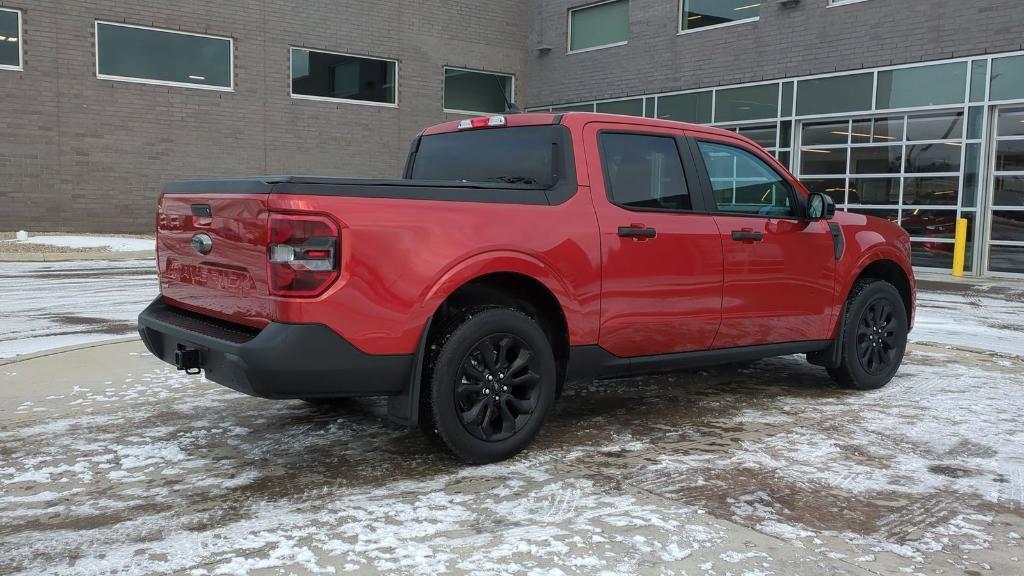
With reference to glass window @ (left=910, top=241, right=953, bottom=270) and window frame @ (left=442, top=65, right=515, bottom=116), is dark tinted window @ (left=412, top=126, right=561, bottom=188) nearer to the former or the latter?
glass window @ (left=910, top=241, right=953, bottom=270)

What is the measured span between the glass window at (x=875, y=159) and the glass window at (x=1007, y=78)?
2071 mm

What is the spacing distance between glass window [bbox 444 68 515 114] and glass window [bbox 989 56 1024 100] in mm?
13520

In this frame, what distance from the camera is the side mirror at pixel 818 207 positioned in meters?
5.73

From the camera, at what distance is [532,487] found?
4.06 meters

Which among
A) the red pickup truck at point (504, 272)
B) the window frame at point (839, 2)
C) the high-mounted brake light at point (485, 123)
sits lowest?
the red pickup truck at point (504, 272)

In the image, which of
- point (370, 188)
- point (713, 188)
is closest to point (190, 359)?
point (370, 188)

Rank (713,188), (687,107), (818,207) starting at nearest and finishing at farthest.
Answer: (713,188) → (818,207) → (687,107)

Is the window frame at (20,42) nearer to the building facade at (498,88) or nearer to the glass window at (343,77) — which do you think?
the building facade at (498,88)

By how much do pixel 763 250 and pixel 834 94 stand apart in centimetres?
1478

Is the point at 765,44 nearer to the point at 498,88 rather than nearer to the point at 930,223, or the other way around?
the point at 930,223

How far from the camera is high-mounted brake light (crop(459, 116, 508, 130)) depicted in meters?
5.14

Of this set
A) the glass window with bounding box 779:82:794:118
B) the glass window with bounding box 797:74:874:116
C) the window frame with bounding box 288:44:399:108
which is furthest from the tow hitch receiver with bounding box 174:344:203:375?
the window frame with bounding box 288:44:399:108

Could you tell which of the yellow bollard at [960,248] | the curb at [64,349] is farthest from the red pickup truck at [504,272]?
the yellow bollard at [960,248]

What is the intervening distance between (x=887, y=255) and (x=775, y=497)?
319 cm
